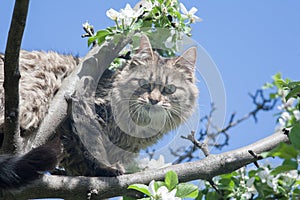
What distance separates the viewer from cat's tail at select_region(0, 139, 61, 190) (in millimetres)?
2703

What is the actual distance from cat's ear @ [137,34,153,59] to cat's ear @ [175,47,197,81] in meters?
0.25

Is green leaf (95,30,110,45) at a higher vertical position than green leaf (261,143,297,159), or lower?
higher

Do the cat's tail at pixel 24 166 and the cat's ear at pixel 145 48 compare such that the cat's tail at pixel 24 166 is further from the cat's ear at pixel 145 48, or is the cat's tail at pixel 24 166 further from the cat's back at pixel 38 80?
the cat's ear at pixel 145 48

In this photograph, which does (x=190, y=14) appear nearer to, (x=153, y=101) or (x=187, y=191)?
(x=153, y=101)

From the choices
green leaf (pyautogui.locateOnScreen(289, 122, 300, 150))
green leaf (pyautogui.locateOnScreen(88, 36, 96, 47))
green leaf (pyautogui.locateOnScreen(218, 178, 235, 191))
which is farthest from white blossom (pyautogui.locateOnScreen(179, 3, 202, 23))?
green leaf (pyautogui.locateOnScreen(289, 122, 300, 150))

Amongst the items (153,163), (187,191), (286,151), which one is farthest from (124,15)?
(286,151)

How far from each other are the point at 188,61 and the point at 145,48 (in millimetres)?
390

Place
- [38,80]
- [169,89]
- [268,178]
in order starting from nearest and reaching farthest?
[268,178] < [38,80] < [169,89]

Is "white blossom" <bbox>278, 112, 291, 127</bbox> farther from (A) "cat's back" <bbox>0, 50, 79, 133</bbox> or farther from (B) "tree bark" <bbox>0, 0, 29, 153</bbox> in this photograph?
(B) "tree bark" <bbox>0, 0, 29, 153</bbox>

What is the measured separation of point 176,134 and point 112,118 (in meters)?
0.53

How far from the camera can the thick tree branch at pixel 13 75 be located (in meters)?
2.32

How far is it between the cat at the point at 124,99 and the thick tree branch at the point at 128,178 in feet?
1.73

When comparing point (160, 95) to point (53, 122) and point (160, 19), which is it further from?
point (53, 122)

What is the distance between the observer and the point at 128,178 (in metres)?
2.89
